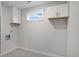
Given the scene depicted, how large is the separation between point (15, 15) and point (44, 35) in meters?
1.80

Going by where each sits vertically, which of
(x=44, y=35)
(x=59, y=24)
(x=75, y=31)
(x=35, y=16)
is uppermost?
(x=35, y=16)

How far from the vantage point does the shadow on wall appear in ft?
10.6

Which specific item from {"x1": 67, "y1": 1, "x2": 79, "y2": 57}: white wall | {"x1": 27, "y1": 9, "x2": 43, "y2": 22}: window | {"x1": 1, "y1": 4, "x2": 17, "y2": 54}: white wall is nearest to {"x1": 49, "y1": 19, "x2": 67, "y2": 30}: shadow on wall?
{"x1": 27, "y1": 9, "x2": 43, "y2": 22}: window

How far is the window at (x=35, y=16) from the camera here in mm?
3875

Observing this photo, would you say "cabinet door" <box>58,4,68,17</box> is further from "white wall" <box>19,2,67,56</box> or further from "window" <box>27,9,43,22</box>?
"window" <box>27,9,43,22</box>

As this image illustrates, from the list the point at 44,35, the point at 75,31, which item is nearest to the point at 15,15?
the point at 44,35

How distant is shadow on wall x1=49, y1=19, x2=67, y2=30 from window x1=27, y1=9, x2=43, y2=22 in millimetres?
652

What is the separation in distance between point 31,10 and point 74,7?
93.7 inches

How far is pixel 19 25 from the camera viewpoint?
4609 millimetres

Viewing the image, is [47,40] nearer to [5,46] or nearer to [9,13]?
[5,46]

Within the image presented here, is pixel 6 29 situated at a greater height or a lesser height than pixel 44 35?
greater

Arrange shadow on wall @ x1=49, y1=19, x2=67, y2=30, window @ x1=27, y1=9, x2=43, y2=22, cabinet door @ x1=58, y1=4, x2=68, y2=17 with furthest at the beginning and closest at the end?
window @ x1=27, y1=9, x2=43, y2=22, shadow on wall @ x1=49, y1=19, x2=67, y2=30, cabinet door @ x1=58, y1=4, x2=68, y2=17

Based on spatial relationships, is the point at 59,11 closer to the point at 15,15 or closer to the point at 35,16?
the point at 35,16

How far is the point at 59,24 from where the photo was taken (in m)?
→ 3.35
